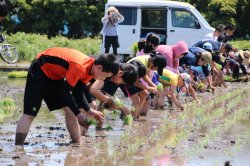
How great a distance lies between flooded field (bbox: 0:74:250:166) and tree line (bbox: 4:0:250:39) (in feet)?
67.6

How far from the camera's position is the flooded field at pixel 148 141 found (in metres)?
6.60

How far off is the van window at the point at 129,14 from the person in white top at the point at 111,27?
182cm

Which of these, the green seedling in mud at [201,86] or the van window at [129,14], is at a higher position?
the van window at [129,14]

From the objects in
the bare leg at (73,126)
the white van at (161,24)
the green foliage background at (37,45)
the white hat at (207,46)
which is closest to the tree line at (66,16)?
the green foliage background at (37,45)

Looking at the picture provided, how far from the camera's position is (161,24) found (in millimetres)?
20484

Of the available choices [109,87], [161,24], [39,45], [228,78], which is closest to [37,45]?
[39,45]

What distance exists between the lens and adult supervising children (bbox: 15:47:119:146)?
22.8 ft

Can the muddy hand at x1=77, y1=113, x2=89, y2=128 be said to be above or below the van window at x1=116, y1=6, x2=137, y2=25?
below

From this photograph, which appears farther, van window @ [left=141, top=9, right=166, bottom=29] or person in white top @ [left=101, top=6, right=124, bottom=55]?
van window @ [left=141, top=9, right=166, bottom=29]

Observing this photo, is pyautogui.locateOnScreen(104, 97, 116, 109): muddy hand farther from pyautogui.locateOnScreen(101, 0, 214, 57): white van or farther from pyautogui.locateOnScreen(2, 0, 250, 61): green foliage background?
pyautogui.locateOnScreen(2, 0, 250, 61): green foliage background

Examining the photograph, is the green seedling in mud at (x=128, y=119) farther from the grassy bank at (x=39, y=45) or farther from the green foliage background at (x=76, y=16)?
the green foliage background at (x=76, y=16)

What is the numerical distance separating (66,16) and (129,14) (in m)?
12.8

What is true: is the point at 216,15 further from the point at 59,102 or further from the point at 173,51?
the point at 59,102

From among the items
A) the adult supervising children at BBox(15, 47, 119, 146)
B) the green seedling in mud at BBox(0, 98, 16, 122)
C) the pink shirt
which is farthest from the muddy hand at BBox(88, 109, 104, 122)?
the pink shirt
